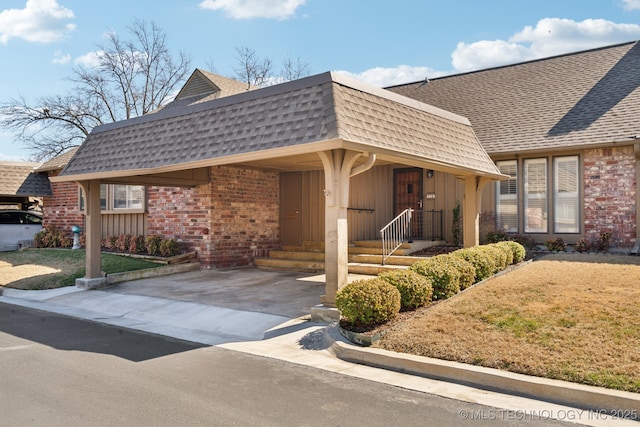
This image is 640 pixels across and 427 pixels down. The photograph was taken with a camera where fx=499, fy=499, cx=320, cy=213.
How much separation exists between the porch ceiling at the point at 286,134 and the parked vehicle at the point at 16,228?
32.3 feet

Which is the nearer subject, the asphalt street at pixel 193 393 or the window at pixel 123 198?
the asphalt street at pixel 193 393

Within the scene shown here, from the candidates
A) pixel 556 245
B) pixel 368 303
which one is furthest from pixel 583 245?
pixel 368 303

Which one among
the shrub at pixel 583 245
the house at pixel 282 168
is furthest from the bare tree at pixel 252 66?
the shrub at pixel 583 245

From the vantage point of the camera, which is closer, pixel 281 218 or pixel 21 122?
pixel 281 218

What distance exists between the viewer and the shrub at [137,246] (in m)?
14.8

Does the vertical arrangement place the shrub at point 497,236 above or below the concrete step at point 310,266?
above

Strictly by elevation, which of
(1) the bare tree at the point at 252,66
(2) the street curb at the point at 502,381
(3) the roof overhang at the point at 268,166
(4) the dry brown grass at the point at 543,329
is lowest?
(2) the street curb at the point at 502,381

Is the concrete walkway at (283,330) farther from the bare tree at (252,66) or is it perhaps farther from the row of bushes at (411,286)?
the bare tree at (252,66)

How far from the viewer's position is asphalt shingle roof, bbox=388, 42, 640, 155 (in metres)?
12.9

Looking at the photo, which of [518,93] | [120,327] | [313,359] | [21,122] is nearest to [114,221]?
[120,327]

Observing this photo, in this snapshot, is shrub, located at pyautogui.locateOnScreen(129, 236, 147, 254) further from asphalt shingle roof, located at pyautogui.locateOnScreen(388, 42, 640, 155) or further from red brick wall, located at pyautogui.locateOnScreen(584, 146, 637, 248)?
red brick wall, located at pyautogui.locateOnScreen(584, 146, 637, 248)

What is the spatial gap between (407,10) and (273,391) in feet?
32.0

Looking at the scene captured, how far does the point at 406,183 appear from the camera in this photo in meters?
15.4

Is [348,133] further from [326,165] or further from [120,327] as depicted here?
[120,327]
